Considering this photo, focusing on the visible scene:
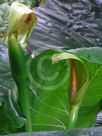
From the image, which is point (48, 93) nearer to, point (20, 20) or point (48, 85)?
point (48, 85)

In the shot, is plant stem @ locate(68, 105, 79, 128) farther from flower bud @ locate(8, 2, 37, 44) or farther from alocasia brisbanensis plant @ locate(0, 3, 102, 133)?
flower bud @ locate(8, 2, 37, 44)

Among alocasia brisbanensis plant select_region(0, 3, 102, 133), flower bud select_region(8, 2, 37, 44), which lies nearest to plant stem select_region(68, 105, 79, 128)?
alocasia brisbanensis plant select_region(0, 3, 102, 133)

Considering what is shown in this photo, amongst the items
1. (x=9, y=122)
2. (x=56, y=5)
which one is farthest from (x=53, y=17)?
(x=9, y=122)

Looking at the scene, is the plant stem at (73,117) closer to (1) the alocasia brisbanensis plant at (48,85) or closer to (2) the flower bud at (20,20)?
(1) the alocasia brisbanensis plant at (48,85)

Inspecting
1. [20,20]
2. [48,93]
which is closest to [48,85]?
[48,93]

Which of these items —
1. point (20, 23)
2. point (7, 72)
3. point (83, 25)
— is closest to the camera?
point (20, 23)

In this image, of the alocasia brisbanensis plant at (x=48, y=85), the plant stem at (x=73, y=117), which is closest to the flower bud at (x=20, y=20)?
the alocasia brisbanensis plant at (x=48, y=85)

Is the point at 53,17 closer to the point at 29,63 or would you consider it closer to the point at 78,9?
the point at 78,9
